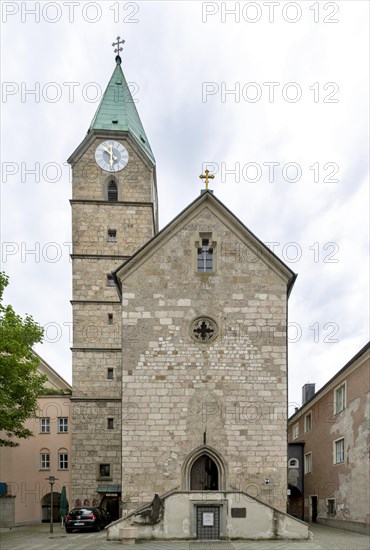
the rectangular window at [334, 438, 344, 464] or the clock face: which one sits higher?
the clock face

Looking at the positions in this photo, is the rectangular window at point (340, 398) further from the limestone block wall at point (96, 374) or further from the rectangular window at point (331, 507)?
the limestone block wall at point (96, 374)

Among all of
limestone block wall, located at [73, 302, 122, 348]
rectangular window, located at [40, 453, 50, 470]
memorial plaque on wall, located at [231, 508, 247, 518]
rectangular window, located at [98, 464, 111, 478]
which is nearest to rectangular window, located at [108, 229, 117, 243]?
limestone block wall, located at [73, 302, 122, 348]

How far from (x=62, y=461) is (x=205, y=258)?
20.5 meters

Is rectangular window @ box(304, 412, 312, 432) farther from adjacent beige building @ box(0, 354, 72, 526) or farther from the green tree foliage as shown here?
the green tree foliage

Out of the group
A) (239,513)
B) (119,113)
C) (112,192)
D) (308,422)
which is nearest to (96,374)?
(112,192)

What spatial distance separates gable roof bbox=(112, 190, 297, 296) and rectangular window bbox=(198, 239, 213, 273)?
127 centimetres

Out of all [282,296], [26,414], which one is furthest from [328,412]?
[26,414]

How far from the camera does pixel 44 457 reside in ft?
134

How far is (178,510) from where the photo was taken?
22.1 meters

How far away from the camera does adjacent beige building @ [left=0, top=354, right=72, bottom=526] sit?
3900cm

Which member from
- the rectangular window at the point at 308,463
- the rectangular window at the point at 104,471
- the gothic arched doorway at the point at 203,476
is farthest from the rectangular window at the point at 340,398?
the rectangular window at the point at 104,471

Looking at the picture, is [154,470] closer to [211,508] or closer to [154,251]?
[211,508]

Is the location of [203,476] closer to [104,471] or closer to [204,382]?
[204,382]

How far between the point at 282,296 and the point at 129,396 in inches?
280
